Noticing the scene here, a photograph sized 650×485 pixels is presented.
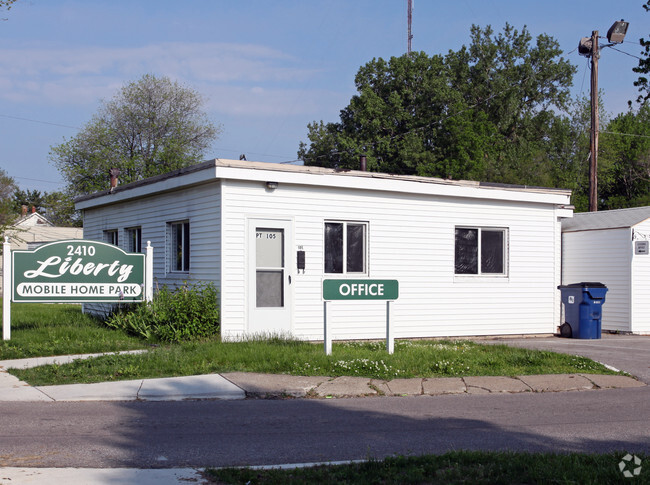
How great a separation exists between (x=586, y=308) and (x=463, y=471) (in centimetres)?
1286

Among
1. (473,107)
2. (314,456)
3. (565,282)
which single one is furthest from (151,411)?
(473,107)

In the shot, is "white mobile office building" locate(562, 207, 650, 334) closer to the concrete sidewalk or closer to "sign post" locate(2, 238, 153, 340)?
the concrete sidewalk

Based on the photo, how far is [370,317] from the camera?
15.7m

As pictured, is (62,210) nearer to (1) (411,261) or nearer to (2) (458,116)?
(2) (458,116)

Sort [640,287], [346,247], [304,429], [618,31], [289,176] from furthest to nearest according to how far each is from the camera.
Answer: [618,31] → [640,287] → [346,247] → [289,176] → [304,429]

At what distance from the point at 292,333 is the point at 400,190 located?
405 cm

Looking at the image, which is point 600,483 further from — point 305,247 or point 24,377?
point 305,247

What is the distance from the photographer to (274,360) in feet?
37.1

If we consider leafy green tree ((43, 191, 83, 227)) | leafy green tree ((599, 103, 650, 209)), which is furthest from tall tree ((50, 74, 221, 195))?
leafy green tree ((599, 103, 650, 209))

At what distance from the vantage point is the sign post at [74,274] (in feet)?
44.8

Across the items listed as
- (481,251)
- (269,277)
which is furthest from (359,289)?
(481,251)

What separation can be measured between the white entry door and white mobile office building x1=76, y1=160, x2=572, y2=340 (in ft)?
0.07

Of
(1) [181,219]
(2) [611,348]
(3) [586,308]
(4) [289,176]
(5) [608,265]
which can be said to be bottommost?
(2) [611,348]

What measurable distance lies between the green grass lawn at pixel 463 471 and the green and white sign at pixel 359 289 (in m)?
5.99
